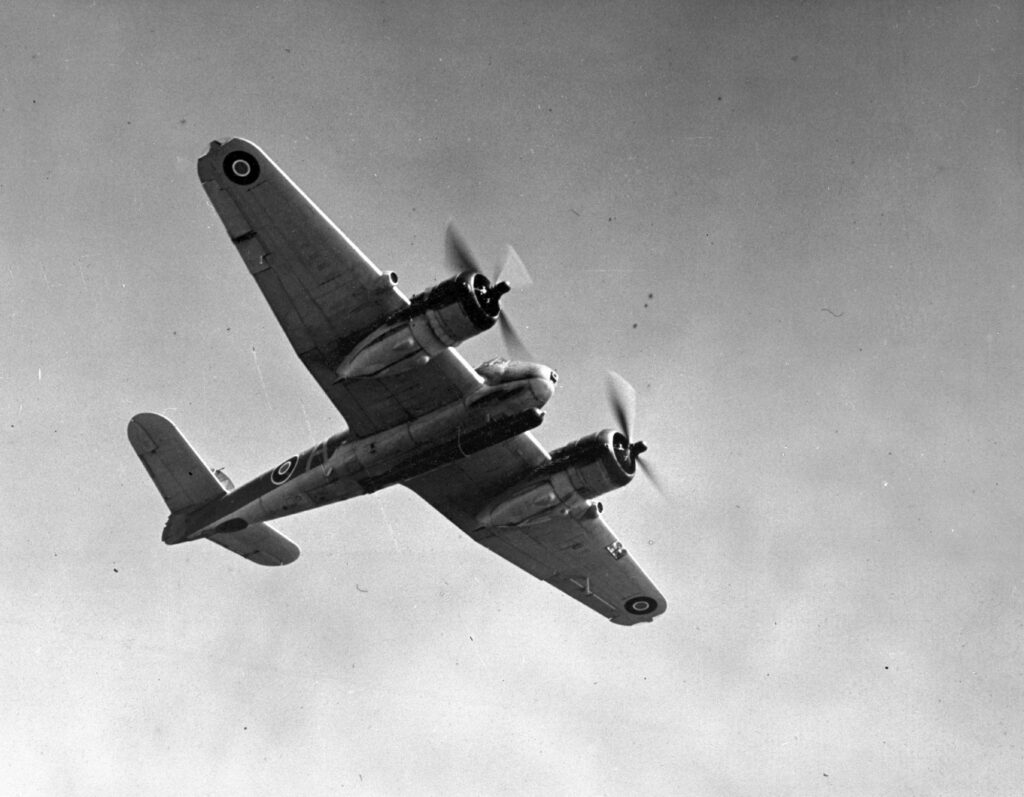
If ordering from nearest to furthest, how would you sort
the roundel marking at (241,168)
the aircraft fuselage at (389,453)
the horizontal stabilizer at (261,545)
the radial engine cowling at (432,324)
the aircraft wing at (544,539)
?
the roundel marking at (241,168) < the radial engine cowling at (432,324) < the aircraft fuselage at (389,453) < the aircraft wing at (544,539) < the horizontal stabilizer at (261,545)

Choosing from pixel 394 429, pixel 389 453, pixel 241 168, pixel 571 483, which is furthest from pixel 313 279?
pixel 571 483

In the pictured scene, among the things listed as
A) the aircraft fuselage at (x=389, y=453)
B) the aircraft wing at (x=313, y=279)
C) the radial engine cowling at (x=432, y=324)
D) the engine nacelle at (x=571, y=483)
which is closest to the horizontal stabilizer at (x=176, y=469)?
the aircraft fuselage at (x=389, y=453)

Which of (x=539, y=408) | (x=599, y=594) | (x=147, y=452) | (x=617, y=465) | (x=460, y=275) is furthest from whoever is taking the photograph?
(x=599, y=594)

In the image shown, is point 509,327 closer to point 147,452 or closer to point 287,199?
point 287,199

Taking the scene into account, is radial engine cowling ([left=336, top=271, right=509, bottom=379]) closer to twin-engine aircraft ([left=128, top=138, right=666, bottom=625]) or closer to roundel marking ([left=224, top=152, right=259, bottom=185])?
twin-engine aircraft ([left=128, top=138, right=666, bottom=625])

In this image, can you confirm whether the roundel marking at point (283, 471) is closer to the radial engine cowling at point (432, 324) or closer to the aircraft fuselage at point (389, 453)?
the aircraft fuselage at point (389, 453)

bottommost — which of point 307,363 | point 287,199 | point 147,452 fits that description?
point 147,452

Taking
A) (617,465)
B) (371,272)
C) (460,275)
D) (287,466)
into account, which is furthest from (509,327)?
(287,466)
